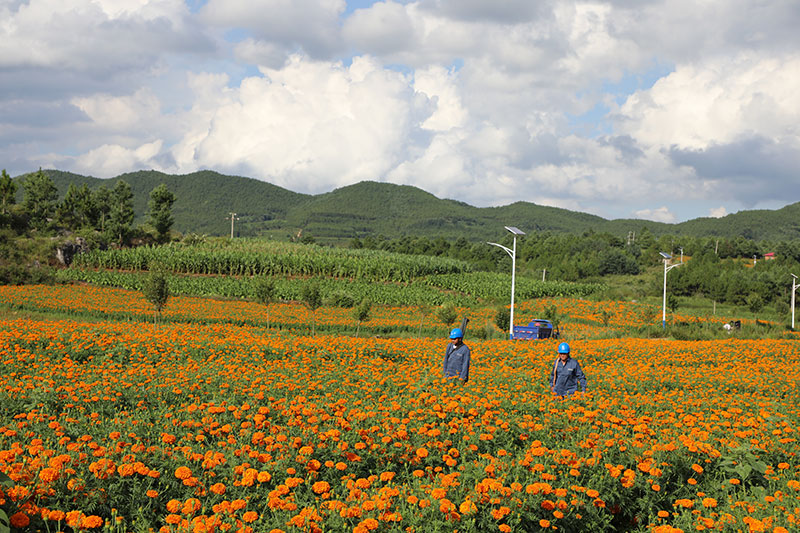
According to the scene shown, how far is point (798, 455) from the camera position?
684 centimetres

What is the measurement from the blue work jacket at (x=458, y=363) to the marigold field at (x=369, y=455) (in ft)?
1.69

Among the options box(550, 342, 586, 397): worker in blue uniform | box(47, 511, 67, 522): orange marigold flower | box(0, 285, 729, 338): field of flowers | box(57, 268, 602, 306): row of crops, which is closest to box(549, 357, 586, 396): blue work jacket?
box(550, 342, 586, 397): worker in blue uniform

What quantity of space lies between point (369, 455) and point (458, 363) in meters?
5.14

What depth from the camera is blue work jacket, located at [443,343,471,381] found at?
10617mm

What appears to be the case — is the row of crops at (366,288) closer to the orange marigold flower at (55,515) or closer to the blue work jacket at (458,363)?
the blue work jacket at (458,363)

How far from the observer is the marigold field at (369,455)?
4.35 metres

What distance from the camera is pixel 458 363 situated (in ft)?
35.1

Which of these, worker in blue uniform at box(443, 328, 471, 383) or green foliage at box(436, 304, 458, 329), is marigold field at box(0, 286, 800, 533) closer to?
worker in blue uniform at box(443, 328, 471, 383)

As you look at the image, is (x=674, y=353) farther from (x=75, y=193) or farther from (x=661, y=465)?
(x=75, y=193)

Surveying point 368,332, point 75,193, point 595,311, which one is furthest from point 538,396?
point 75,193

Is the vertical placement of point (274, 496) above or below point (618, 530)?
above

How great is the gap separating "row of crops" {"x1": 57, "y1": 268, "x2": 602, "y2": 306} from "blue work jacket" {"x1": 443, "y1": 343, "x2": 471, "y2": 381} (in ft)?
87.2

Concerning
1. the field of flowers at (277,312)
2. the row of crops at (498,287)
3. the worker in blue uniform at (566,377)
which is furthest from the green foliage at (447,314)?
the row of crops at (498,287)

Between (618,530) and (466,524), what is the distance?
7.63ft
